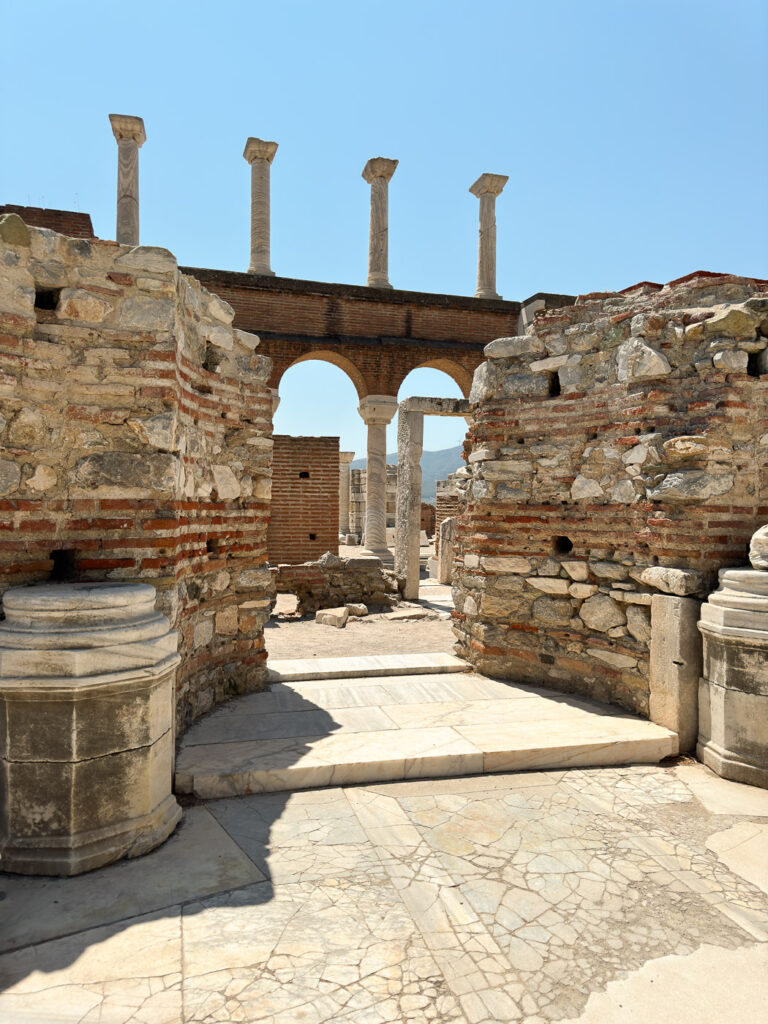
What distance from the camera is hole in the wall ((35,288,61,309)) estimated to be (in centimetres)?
317

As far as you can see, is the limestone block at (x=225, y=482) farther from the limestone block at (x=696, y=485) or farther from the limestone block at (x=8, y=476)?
the limestone block at (x=696, y=485)

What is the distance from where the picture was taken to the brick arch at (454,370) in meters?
15.0

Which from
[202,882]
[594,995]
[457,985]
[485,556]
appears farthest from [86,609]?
[485,556]

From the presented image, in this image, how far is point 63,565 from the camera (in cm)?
316

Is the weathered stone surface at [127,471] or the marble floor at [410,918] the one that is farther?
the weathered stone surface at [127,471]

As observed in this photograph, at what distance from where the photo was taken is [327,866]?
106 inches

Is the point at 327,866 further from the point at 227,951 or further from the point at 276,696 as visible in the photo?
the point at 276,696

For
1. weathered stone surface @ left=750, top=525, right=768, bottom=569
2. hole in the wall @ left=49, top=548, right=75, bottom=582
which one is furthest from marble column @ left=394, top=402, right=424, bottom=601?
hole in the wall @ left=49, top=548, right=75, bottom=582

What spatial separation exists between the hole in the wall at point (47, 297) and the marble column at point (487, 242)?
13.3 m

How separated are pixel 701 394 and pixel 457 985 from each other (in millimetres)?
3585

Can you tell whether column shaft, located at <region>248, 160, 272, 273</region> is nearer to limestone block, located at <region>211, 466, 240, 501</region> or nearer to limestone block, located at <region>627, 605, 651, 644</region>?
limestone block, located at <region>211, 466, 240, 501</region>

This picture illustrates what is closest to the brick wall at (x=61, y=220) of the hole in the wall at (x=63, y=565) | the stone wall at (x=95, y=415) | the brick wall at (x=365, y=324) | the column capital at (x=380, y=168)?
the brick wall at (x=365, y=324)

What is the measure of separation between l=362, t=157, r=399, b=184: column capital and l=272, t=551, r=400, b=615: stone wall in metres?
9.61

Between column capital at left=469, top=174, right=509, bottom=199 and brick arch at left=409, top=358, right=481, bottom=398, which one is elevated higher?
column capital at left=469, top=174, right=509, bottom=199
